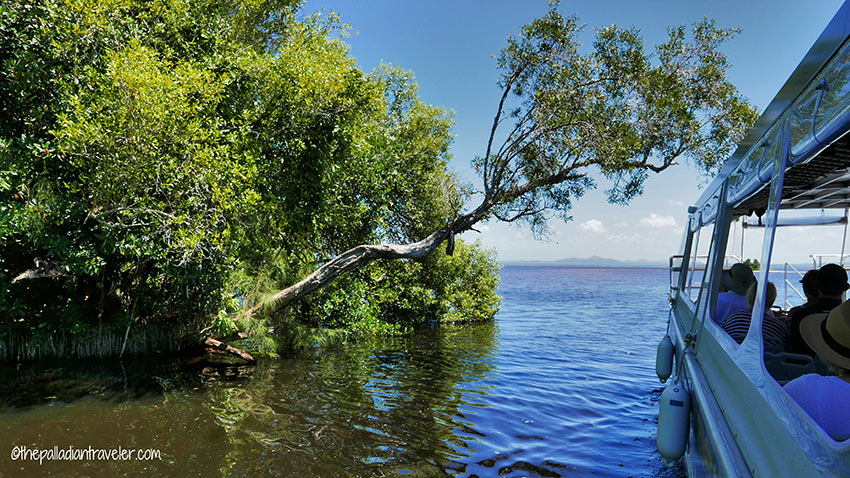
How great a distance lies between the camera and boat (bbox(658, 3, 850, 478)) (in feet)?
6.14

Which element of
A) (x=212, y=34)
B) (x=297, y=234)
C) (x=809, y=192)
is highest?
(x=212, y=34)

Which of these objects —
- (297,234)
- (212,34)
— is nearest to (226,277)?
(297,234)

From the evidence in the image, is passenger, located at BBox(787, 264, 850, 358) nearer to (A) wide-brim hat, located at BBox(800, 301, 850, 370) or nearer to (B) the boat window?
(A) wide-brim hat, located at BBox(800, 301, 850, 370)

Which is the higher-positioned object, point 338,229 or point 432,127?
point 432,127

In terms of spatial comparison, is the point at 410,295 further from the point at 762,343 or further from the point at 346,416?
the point at 762,343

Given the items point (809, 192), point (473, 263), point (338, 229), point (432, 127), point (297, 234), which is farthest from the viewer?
point (473, 263)

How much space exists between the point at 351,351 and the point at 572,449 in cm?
749

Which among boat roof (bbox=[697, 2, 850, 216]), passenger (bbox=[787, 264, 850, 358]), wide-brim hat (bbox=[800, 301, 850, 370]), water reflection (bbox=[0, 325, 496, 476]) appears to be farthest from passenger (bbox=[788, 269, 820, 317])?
water reflection (bbox=[0, 325, 496, 476])

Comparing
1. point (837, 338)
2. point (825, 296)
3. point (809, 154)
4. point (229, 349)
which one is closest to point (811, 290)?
point (825, 296)

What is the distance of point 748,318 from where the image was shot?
3.85m

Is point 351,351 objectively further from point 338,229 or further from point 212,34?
point 212,34

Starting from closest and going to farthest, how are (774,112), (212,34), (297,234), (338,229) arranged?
(774,112) → (212,34) → (297,234) → (338,229)

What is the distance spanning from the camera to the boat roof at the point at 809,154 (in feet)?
7.11

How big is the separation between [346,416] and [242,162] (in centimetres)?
540
